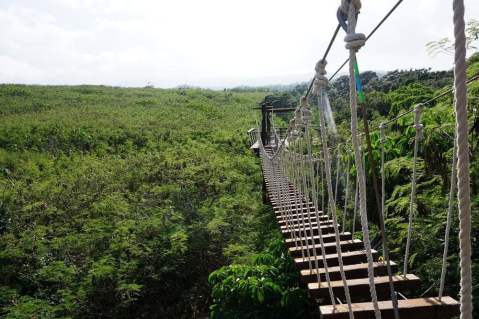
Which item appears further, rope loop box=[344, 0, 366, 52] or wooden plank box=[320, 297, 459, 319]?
wooden plank box=[320, 297, 459, 319]

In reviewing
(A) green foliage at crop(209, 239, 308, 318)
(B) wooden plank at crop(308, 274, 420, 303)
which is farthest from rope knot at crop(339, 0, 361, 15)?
(A) green foliage at crop(209, 239, 308, 318)

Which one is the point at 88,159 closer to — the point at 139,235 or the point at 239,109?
the point at 139,235

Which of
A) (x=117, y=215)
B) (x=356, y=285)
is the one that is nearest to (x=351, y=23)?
(x=356, y=285)

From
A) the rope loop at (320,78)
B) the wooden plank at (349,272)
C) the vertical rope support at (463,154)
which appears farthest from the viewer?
the wooden plank at (349,272)

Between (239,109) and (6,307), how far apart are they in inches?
622

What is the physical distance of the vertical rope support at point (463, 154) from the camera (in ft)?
1.93

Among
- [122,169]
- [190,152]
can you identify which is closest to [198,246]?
[122,169]

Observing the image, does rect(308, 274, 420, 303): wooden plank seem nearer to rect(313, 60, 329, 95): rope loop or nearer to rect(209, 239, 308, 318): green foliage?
rect(313, 60, 329, 95): rope loop

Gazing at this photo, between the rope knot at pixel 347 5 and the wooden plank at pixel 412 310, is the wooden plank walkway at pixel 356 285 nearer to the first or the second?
the wooden plank at pixel 412 310

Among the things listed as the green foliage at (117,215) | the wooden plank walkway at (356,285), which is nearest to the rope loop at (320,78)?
the wooden plank walkway at (356,285)

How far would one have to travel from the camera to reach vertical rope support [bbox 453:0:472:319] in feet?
1.93

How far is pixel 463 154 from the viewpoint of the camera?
621 millimetres

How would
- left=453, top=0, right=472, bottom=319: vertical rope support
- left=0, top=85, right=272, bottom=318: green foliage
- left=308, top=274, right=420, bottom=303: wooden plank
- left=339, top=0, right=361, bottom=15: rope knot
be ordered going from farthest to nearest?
left=0, top=85, right=272, bottom=318: green foliage, left=308, top=274, right=420, bottom=303: wooden plank, left=339, top=0, right=361, bottom=15: rope knot, left=453, top=0, right=472, bottom=319: vertical rope support

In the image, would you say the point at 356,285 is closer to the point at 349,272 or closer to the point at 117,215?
the point at 349,272
